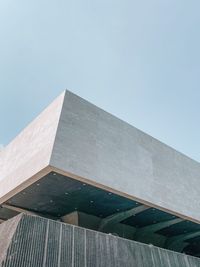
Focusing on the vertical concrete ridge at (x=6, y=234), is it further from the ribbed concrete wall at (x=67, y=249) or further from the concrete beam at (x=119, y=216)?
the concrete beam at (x=119, y=216)

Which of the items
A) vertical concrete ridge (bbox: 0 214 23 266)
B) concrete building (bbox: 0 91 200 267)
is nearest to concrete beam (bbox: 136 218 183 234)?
concrete building (bbox: 0 91 200 267)

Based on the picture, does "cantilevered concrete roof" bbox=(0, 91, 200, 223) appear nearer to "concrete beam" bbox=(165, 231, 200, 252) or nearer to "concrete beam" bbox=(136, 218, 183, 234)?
"concrete beam" bbox=(136, 218, 183, 234)

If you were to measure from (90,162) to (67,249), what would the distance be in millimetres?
4211

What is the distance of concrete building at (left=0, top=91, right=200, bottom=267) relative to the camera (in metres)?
10.3

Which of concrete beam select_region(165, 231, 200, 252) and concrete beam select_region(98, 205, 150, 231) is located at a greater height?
concrete beam select_region(165, 231, 200, 252)

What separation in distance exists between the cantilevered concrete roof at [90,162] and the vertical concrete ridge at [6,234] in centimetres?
267

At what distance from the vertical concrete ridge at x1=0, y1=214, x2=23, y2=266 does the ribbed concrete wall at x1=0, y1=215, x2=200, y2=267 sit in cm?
10

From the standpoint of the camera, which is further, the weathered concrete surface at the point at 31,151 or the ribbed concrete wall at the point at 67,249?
the weathered concrete surface at the point at 31,151

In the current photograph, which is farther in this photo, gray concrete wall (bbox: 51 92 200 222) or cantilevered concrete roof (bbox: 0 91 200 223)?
gray concrete wall (bbox: 51 92 200 222)

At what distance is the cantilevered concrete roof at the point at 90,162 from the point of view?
1300 centimetres

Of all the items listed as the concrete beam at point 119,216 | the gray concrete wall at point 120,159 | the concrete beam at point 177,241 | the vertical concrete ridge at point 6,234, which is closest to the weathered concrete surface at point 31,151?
the gray concrete wall at point 120,159

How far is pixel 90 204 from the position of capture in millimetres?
15781

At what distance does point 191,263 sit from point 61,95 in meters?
10.9

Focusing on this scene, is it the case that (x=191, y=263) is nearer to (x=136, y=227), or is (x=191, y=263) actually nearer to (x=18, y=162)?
(x=136, y=227)
